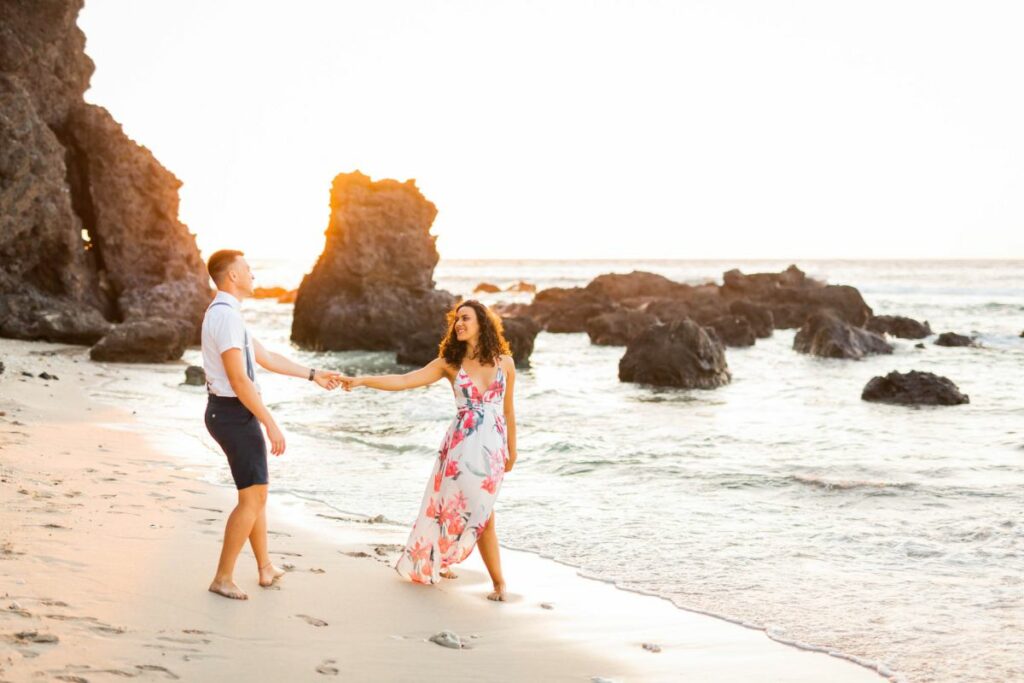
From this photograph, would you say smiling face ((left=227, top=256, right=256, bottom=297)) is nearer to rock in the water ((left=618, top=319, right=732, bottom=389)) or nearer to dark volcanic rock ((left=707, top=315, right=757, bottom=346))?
rock in the water ((left=618, top=319, right=732, bottom=389))

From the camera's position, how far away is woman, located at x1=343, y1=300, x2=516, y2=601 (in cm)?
635

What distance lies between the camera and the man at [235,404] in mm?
5219

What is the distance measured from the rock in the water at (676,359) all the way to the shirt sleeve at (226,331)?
17.6 meters

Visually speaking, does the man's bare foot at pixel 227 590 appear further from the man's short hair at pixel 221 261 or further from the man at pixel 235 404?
the man's short hair at pixel 221 261

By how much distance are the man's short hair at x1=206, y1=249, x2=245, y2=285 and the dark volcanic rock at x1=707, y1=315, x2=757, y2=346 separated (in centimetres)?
2955

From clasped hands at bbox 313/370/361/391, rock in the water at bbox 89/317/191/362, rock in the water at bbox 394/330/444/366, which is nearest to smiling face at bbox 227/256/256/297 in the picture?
clasped hands at bbox 313/370/361/391

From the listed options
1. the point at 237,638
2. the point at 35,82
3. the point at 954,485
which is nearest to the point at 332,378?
the point at 237,638

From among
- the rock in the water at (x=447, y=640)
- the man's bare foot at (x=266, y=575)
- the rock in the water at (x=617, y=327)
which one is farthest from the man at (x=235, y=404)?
the rock in the water at (x=617, y=327)

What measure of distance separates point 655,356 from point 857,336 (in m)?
10.8

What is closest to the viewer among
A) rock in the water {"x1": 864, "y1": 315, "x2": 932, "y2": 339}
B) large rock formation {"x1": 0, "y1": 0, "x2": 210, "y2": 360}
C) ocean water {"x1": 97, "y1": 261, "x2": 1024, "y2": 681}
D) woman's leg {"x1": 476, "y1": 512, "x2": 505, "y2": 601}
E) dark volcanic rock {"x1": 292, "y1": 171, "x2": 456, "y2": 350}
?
woman's leg {"x1": 476, "y1": 512, "x2": 505, "y2": 601}

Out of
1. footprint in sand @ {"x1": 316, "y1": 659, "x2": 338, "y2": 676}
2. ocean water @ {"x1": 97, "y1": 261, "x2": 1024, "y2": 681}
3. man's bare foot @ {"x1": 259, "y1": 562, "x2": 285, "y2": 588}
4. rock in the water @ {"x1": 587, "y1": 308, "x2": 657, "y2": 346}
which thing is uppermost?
rock in the water @ {"x1": 587, "y1": 308, "x2": 657, "y2": 346}

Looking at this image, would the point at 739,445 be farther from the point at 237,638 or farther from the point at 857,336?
the point at 857,336

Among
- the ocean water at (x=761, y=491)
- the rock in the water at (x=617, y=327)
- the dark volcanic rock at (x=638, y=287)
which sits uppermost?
the dark volcanic rock at (x=638, y=287)

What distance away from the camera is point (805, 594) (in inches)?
276
